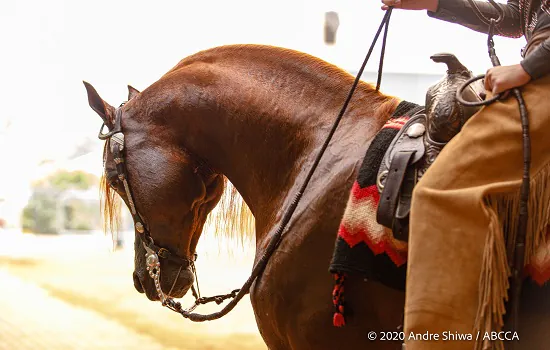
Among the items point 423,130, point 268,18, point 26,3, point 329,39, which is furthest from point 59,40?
point 423,130

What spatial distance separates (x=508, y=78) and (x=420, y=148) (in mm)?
275

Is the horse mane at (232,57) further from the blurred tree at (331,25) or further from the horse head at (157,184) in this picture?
the blurred tree at (331,25)

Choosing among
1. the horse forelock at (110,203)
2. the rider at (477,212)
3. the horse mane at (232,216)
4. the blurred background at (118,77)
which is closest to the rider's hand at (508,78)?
the rider at (477,212)

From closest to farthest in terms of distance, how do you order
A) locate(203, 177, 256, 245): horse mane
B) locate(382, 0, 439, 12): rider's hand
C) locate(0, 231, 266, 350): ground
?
locate(382, 0, 439, 12): rider's hand, locate(203, 177, 256, 245): horse mane, locate(0, 231, 266, 350): ground

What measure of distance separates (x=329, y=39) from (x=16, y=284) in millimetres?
4121

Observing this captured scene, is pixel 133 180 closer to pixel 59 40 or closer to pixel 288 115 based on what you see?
pixel 288 115

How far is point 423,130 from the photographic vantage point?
1717mm

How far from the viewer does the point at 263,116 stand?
217 centimetres

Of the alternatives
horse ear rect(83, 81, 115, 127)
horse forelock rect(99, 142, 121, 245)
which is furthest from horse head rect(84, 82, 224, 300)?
horse forelock rect(99, 142, 121, 245)

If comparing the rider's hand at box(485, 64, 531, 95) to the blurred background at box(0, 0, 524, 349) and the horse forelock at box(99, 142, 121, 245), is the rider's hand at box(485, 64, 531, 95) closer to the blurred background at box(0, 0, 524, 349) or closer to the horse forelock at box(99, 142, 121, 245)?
A: the horse forelock at box(99, 142, 121, 245)

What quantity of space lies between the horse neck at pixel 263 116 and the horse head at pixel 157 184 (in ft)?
0.24

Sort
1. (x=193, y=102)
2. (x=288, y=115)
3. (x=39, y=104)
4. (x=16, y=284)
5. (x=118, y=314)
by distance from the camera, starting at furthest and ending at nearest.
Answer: (x=39, y=104) < (x=16, y=284) < (x=118, y=314) < (x=193, y=102) < (x=288, y=115)

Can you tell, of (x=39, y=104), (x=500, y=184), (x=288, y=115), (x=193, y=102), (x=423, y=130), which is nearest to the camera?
(x=500, y=184)

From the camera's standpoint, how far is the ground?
17.0ft
